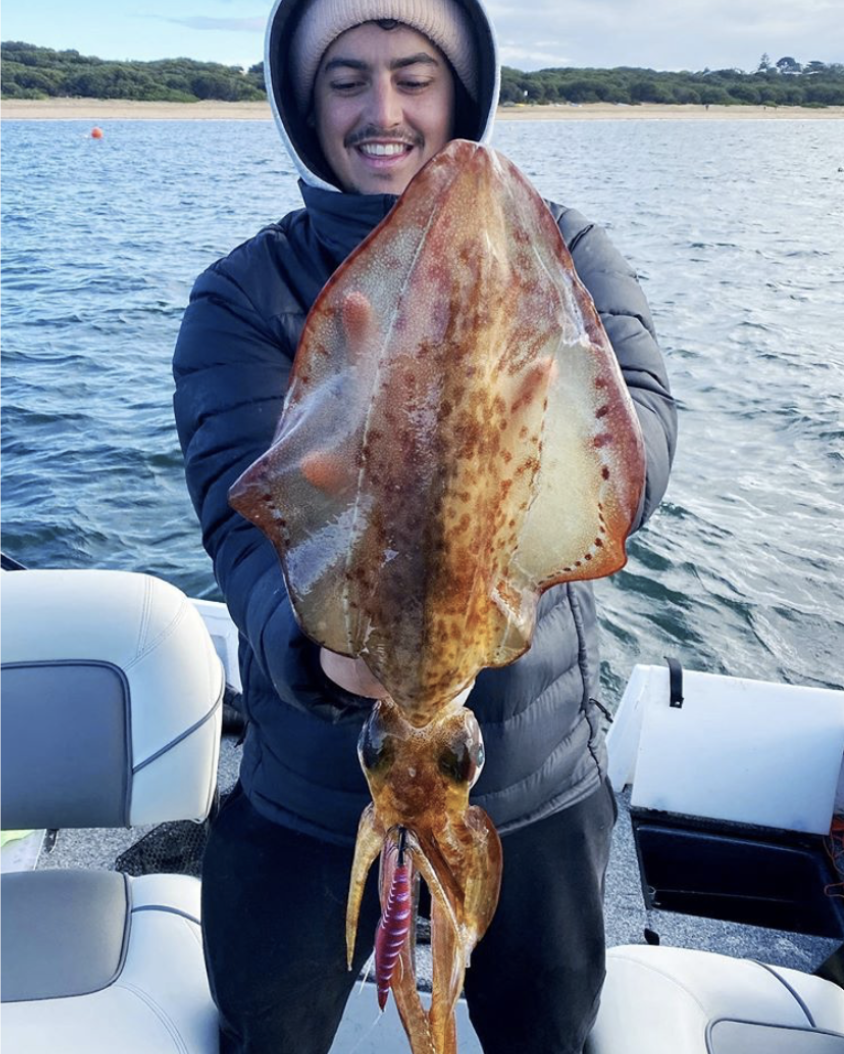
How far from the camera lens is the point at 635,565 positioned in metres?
9.08

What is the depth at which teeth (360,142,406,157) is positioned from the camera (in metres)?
2.24

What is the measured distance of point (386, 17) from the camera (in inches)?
83.7

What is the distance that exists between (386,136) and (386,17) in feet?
0.89

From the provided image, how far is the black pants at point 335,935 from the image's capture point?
2297 millimetres

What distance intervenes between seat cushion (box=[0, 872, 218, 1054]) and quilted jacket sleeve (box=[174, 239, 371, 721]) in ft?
3.22

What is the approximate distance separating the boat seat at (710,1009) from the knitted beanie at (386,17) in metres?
2.63

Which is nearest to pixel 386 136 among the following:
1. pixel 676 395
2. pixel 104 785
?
pixel 104 785

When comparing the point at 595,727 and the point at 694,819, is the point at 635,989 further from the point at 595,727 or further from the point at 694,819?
the point at 694,819

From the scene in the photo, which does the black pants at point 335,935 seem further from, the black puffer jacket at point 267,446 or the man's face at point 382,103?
the man's face at point 382,103

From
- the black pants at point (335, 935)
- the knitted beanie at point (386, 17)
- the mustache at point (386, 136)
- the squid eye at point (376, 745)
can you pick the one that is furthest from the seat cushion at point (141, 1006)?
the knitted beanie at point (386, 17)

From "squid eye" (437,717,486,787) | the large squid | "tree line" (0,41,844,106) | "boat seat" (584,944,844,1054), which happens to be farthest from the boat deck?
"tree line" (0,41,844,106)

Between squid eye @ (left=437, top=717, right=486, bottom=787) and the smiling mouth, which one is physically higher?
the smiling mouth

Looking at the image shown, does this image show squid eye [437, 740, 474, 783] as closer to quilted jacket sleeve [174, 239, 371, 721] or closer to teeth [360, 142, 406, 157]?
quilted jacket sleeve [174, 239, 371, 721]

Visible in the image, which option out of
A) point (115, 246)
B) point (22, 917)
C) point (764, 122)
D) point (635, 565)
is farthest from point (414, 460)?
point (764, 122)
